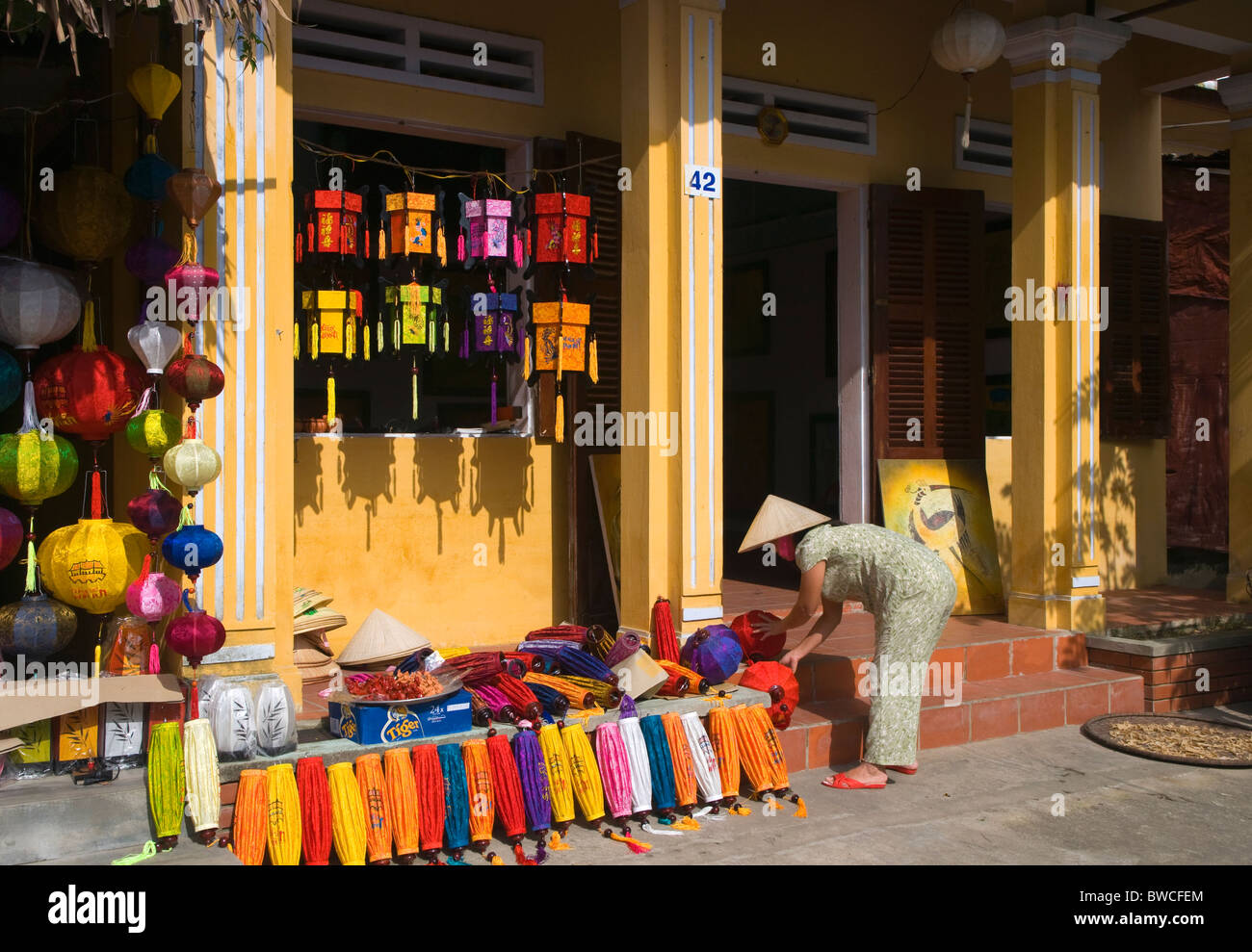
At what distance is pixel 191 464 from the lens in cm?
470

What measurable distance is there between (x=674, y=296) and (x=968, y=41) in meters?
2.90

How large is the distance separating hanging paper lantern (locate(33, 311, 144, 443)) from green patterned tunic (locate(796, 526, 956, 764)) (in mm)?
3244

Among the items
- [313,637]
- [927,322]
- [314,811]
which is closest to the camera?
[314,811]

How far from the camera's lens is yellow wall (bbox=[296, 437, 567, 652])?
273 inches

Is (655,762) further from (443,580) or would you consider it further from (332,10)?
(332,10)

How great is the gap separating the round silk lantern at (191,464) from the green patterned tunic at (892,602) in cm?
287

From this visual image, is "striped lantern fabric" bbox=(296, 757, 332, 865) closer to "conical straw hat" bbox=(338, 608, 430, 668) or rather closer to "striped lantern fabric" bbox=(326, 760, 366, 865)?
"striped lantern fabric" bbox=(326, 760, 366, 865)

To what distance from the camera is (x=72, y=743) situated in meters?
4.72

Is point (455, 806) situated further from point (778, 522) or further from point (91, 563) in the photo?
point (778, 522)

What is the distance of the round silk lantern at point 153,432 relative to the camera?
478cm

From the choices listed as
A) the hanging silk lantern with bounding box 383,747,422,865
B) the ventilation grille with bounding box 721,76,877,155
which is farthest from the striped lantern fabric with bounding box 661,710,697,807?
the ventilation grille with bounding box 721,76,877,155

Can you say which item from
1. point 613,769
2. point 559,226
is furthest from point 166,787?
point 559,226

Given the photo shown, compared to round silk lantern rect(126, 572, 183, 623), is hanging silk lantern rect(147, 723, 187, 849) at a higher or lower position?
lower

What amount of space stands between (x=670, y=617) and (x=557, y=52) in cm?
371
